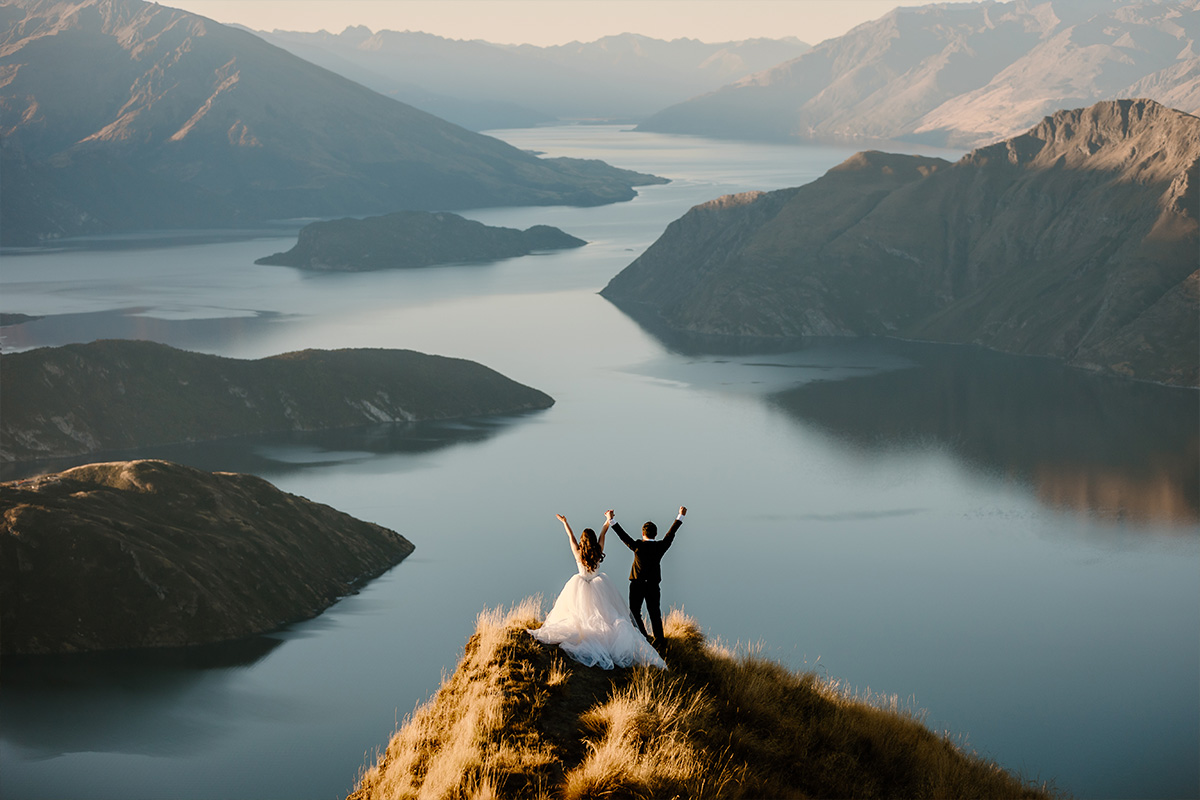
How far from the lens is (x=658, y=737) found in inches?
829

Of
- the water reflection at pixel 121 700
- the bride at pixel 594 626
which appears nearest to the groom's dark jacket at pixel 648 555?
the bride at pixel 594 626

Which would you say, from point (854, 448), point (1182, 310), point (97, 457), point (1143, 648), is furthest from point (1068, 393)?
point (97, 457)

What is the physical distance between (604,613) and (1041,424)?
128m

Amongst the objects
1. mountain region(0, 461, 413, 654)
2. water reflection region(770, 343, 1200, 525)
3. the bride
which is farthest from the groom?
water reflection region(770, 343, 1200, 525)

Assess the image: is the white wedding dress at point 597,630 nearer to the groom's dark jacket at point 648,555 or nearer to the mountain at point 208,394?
the groom's dark jacket at point 648,555

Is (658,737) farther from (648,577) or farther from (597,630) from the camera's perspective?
(648,577)

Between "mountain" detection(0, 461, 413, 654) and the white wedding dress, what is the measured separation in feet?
172

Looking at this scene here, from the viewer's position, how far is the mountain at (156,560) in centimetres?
6856

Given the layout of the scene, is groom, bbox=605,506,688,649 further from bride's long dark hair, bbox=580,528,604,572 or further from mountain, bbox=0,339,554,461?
mountain, bbox=0,339,554,461

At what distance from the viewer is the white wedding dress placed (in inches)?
942

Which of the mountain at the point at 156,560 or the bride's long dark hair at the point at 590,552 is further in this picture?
the mountain at the point at 156,560

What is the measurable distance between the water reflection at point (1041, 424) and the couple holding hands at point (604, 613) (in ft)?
A: 299

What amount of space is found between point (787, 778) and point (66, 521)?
196 feet

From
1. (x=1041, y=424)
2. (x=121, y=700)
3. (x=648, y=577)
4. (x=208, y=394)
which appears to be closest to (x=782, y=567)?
(x=121, y=700)
